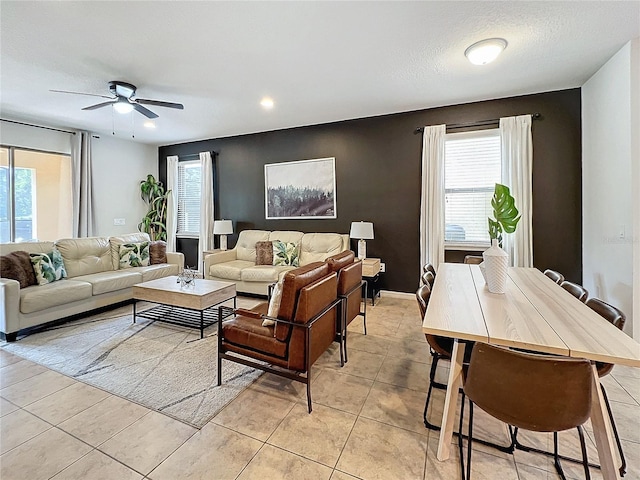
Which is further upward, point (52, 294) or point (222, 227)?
point (222, 227)

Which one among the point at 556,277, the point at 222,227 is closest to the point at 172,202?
the point at 222,227

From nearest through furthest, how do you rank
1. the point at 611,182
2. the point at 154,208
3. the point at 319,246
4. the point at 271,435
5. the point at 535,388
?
the point at 535,388 → the point at 271,435 → the point at 611,182 → the point at 319,246 → the point at 154,208

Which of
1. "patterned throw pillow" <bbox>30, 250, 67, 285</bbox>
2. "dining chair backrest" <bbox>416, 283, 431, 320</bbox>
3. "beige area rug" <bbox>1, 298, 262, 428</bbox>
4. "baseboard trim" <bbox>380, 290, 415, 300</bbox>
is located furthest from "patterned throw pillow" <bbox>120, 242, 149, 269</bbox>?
"dining chair backrest" <bbox>416, 283, 431, 320</bbox>

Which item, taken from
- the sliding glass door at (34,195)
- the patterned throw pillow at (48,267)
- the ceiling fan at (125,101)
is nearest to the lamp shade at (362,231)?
the ceiling fan at (125,101)

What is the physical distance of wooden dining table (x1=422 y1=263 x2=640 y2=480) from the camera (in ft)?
3.99

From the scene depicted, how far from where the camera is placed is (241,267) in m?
4.77

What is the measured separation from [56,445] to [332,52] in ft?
11.7

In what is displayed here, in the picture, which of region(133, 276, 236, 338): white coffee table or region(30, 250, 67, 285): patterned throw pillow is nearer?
region(133, 276, 236, 338): white coffee table

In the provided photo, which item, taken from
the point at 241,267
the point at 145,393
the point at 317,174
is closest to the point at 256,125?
the point at 317,174

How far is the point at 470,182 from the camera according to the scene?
4.20 m

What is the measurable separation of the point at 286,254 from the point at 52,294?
2924 mm

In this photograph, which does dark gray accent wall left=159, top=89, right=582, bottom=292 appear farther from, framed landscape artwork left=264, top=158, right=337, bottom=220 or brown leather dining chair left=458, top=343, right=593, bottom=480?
brown leather dining chair left=458, top=343, right=593, bottom=480

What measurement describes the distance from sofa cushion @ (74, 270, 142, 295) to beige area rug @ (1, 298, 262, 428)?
1.32 feet

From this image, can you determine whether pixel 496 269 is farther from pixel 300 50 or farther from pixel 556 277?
pixel 300 50
